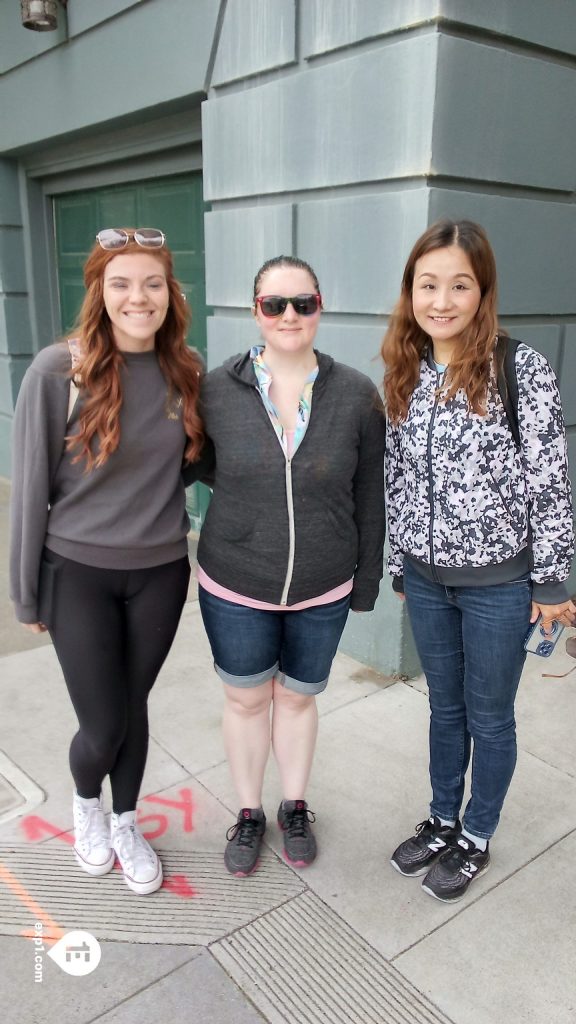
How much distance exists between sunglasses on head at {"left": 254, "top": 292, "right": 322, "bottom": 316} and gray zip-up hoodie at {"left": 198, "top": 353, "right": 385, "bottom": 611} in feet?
0.61

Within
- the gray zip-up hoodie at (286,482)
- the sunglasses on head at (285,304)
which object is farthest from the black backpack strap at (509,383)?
the sunglasses on head at (285,304)

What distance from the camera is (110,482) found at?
2092 millimetres

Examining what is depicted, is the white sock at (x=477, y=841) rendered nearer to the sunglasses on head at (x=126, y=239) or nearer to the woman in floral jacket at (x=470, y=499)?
the woman in floral jacket at (x=470, y=499)

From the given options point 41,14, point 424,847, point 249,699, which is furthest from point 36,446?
point 41,14

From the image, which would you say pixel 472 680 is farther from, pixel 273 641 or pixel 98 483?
pixel 98 483

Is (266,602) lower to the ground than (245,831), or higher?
higher

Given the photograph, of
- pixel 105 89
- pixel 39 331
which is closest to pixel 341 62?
pixel 105 89

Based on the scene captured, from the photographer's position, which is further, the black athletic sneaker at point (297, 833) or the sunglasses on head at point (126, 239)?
the black athletic sneaker at point (297, 833)

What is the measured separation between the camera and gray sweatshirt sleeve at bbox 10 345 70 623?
199 cm

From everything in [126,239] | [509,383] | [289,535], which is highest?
[126,239]

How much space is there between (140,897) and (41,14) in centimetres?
573

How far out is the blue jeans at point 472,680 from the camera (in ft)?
7.06

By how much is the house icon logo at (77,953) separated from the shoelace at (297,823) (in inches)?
27.2

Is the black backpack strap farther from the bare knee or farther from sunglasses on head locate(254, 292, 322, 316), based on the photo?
the bare knee
